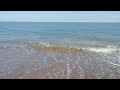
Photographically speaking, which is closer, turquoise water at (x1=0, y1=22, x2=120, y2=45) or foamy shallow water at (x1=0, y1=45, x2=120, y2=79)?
foamy shallow water at (x1=0, y1=45, x2=120, y2=79)

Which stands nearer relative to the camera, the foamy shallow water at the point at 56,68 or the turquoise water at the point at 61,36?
the foamy shallow water at the point at 56,68

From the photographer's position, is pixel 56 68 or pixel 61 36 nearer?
pixel 56 68

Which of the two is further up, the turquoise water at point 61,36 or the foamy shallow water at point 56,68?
the foamy shallow water at point 56,68

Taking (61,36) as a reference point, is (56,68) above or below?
above

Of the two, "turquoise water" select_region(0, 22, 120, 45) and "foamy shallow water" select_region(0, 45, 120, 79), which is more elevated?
"foamy shallow water" select_region(0, 45, 120, 79)
